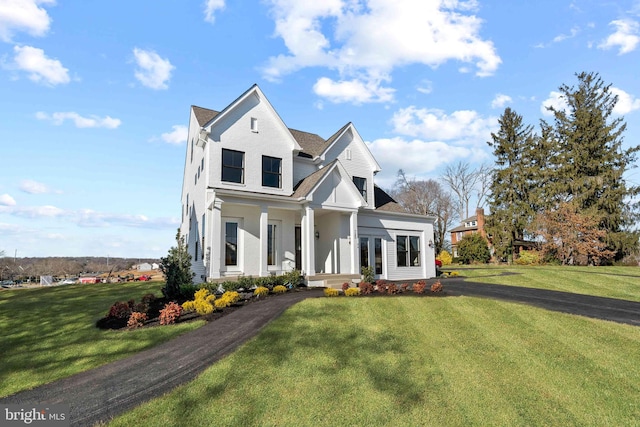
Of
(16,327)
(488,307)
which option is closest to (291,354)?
(488,307)

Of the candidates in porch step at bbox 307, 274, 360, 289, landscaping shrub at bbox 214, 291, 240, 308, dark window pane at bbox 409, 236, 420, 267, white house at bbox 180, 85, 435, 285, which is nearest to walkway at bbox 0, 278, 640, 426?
landscaping shrub at bbox 214, 291, 240, 308

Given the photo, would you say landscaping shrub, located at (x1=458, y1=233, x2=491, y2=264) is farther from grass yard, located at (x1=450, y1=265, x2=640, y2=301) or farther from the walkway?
the walkway

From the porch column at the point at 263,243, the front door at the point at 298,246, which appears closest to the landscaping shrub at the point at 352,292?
the porch column at the point at 263,243

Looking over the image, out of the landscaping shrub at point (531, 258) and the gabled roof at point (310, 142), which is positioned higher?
the gabled roof at point (310, 142)

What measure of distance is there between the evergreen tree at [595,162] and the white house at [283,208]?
2024 cm

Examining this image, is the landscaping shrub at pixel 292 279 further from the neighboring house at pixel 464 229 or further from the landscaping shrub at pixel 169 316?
the neighboring house at pixel 464 229

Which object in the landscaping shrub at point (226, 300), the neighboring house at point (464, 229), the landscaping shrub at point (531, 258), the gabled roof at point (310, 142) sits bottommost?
the landscaping shrub at point (226, 300)

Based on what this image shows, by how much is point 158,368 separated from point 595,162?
37635mm

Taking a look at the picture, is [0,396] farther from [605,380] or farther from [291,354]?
[605,380]

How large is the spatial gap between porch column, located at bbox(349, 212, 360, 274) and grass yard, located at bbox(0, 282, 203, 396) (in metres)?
9.10

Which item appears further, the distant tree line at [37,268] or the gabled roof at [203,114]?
the distant tree line at [37,268]

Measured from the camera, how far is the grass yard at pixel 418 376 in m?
4.82

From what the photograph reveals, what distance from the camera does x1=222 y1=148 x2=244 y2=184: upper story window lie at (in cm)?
1562

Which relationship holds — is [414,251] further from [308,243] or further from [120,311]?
[120,311]
